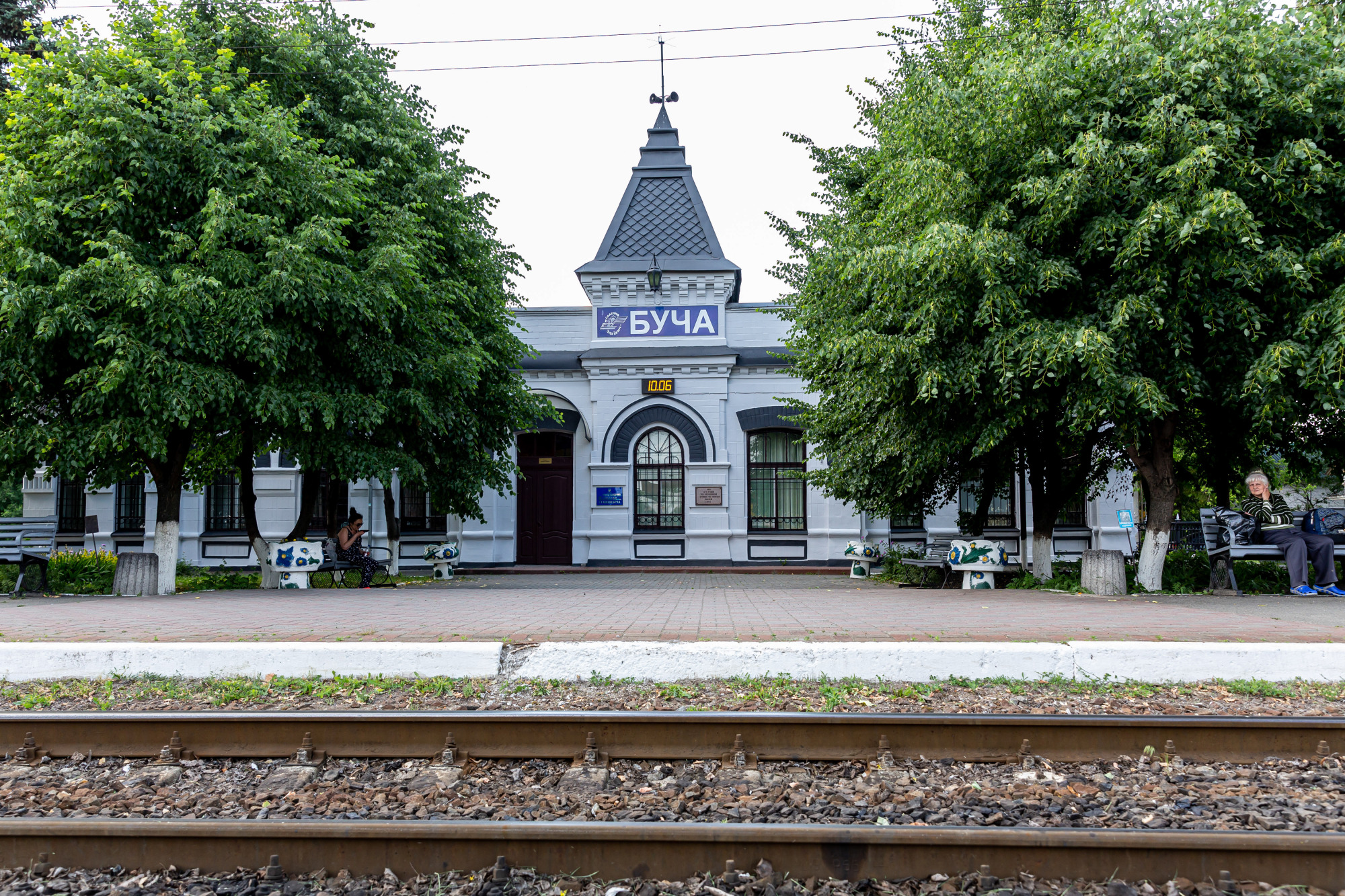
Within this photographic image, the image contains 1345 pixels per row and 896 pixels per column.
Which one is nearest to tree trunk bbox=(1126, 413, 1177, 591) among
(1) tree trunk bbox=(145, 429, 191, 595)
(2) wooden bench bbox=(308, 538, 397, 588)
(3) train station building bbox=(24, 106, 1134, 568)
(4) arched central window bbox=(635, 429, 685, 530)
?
(3) train station building bbox=(24, 106, 1134, 568)

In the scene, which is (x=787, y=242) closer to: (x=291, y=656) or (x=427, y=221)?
(x=427, y=221)

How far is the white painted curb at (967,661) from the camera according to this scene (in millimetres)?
5953

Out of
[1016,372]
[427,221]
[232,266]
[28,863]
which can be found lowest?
[28,863]

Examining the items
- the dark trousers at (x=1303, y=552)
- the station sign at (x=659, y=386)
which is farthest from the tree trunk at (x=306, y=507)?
the dark trousers at (x=1303, y=552)

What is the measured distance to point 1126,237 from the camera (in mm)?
9328

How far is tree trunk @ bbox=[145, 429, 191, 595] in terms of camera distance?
40.7ft

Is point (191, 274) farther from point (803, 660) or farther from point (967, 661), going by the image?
Result: point (967, 661)

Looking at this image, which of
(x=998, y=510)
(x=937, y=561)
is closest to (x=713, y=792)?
(x=937, y=561)

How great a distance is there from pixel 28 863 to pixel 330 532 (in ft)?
58.2

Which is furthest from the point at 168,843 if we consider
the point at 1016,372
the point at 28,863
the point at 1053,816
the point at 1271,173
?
the point at 1271,173

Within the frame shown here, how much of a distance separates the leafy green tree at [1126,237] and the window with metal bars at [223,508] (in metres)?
16.8

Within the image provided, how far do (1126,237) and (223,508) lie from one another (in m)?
20.8

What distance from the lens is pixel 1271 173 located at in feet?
29.6

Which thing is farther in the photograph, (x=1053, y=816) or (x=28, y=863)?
(x=1053, y=816)
